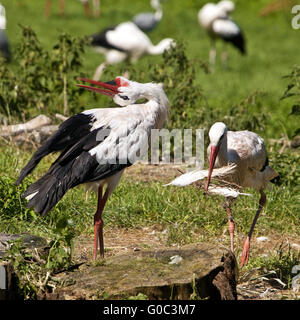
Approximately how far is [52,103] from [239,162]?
108 inches

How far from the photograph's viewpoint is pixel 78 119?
501 cm

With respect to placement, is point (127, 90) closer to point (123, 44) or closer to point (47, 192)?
point (47, 192)

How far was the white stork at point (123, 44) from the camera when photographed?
1307cm

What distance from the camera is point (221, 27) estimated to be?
614 inches

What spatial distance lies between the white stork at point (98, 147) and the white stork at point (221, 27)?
986cm

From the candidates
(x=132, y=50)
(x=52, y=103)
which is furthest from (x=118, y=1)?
(x=52, y=103)

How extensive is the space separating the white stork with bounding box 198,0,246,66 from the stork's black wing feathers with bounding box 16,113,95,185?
1009 cm

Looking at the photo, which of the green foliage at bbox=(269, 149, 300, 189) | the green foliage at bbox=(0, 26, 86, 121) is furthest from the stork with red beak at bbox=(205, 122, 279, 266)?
the green foliage at bbox=(0, 26, 86, 121)

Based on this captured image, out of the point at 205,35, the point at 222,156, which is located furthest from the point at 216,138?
the point at 205,35

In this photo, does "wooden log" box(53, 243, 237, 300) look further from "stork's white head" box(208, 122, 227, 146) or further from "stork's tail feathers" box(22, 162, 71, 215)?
"stork's white head" box(208, 122, 227, 146)

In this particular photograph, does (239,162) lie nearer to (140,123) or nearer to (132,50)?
(140,123)

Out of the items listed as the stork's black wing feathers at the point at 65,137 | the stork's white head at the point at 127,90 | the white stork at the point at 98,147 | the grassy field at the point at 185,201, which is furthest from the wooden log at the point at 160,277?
the stork's white head at the point at 127,90

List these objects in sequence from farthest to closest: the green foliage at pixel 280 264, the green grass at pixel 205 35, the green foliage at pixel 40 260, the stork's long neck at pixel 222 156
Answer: the green grass at pixel 205 35
the stork's long neck at pixel 222 156
the green foliage at pixel 280 264
the green foliage at pixel 40 260

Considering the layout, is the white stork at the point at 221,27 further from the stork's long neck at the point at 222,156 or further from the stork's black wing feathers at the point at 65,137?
the stork's black wing feathers at the point at 65,137
